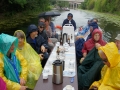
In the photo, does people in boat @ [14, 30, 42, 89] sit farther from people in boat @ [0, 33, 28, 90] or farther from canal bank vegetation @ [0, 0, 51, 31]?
canal bank vegetation @ [0, 0, 51, 31]

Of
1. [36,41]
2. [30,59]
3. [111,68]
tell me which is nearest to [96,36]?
[36,41]

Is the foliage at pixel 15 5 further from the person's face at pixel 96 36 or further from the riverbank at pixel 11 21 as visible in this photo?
the person's face at pixel 96 36

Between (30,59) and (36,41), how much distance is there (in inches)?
31.1

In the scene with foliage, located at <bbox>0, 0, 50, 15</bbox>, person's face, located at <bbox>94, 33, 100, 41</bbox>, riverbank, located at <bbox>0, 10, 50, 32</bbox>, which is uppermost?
person's face, located at <bbox>94, 33, 100, 41</bbox>

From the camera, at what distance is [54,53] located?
2973 millimetres

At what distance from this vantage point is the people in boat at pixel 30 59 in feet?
8.32

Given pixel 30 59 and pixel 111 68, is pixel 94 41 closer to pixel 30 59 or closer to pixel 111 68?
pixel 30 59

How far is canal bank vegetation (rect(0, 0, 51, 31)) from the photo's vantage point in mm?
15909

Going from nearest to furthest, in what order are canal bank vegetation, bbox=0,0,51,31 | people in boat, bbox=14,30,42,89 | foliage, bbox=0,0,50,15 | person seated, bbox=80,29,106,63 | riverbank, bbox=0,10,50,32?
people in boat, bbox=14,30,42,89
person seated, bbox=80,29,106,63
riverbank, bbox=0,10,50,32
canal bank vegetation, bbox=0,0,51,31
foliage, bbox=0,0,50,15

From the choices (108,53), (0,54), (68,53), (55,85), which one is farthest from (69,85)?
(68,53)

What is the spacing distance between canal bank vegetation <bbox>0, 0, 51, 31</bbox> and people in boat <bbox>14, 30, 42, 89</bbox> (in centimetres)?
1154

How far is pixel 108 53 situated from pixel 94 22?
3.56 meters

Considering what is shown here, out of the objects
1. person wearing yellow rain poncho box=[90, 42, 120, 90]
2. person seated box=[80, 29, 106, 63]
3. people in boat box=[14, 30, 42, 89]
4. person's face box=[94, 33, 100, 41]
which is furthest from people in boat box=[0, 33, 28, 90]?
person's face box=[94, 33, 100, 41]

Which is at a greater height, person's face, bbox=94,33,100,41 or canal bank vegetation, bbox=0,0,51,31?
person's face, bbox=94,33,100,41
